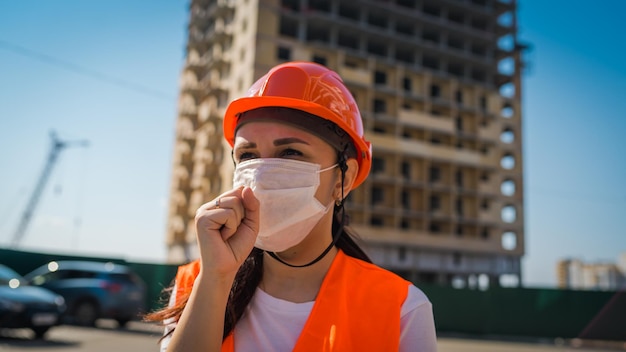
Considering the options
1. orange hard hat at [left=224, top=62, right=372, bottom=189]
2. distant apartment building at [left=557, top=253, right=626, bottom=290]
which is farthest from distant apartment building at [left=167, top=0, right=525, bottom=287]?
orange hard hat at [left=224, top=62, right=372, bottom=189]

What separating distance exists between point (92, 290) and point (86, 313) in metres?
0.58

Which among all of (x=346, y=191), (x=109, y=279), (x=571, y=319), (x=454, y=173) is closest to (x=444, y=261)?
(x=454, y=173)

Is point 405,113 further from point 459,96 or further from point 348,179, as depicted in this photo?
point 348,179

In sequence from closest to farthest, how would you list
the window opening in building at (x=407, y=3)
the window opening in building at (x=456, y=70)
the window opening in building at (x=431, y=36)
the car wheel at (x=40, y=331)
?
1. the car wheel at (x=40, y=331)
2. the window opening in building at (x=431, y=36)
3. the window opening in building at (x=407, y=3)
4. the window opening in building at (x=456, y=70)

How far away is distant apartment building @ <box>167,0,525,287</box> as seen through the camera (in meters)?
44.5

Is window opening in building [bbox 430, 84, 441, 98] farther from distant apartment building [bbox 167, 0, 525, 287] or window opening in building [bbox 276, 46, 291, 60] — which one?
window opening in building [bbox 276, 46, 291, 60]

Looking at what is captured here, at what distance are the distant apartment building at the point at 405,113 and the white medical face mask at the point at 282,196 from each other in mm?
40000

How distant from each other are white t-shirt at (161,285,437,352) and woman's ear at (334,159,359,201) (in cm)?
47

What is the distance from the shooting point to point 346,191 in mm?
2117

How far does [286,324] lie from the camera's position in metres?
1.75

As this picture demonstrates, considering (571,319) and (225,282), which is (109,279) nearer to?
(225,282)

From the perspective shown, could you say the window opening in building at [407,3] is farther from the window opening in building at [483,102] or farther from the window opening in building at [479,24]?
the window opening in building at [483,102]

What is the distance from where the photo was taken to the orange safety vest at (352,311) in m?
1.61

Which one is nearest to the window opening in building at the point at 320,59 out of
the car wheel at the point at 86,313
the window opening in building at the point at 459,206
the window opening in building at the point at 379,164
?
the window opening in building at the point at 379,164
